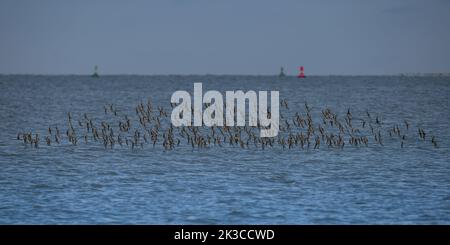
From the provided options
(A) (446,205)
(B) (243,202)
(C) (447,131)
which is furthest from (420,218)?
(C) (447,131)

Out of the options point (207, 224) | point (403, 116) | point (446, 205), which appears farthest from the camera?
point (403, 116)

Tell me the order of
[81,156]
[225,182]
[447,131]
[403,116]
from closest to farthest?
[225,182] → [81,156] → [447,131] → [403,116]

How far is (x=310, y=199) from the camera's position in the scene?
2452 cm

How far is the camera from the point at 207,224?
21.2 m

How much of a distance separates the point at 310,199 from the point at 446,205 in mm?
4284

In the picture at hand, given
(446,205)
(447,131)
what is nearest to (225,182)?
(446,205)

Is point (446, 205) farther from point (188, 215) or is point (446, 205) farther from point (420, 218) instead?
point (188, 215)

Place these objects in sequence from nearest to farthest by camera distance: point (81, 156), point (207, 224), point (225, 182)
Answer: point (207, 224) → point (225, 182) → point (81, 156)

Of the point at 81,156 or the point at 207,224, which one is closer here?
the point at 207,224
